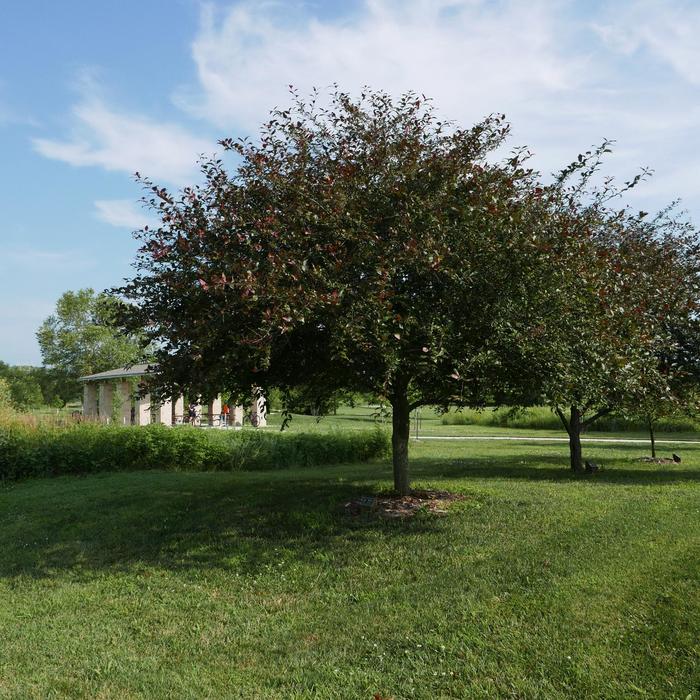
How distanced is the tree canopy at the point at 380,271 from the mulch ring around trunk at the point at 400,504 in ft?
5.81

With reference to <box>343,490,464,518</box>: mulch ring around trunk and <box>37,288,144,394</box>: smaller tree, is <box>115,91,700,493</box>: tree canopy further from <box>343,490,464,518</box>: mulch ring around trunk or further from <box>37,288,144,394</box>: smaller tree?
<box>37,288,144,394</box>: smaller tree

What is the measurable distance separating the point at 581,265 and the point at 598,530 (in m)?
3.00

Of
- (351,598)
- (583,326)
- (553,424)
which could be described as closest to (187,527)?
(351,598)

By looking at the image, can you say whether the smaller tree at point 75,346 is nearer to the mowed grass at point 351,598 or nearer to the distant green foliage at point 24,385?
the distant green foliage at point 24,385

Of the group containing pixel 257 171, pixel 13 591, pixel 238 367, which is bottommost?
pixel 13 591

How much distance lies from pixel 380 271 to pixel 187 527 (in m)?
4.55

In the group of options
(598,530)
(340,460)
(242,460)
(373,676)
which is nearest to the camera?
(373,676)

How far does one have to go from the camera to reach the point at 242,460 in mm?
16234

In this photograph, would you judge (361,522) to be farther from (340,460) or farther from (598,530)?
(340,460)

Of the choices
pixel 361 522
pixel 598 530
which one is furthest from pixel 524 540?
pixel 361 522

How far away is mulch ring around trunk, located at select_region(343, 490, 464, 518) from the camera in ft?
28.7

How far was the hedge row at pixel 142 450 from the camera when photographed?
1532cm

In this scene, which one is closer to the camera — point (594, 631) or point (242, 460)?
point (594, 631)

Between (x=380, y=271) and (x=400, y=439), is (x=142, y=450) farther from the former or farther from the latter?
(x=380, y=271)
